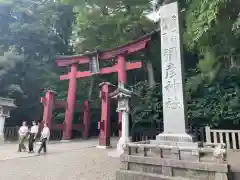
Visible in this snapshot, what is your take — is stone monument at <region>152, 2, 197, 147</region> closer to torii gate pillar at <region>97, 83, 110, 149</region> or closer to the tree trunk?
torii gate pillar at <region>97, 83, 110, 149</region>

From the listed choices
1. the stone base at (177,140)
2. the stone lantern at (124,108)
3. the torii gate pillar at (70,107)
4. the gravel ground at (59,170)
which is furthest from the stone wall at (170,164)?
the torii gate pillar at (70,107)

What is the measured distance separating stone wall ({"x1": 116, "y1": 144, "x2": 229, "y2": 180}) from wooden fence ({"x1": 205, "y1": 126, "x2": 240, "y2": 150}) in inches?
189

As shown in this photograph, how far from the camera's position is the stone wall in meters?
3.99

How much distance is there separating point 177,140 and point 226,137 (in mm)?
4521

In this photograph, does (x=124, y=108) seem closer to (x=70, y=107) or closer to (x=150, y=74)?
(x=70, y=107)

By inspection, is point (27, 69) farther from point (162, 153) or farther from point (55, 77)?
point (162, 153)

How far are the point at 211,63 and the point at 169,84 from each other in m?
4.96

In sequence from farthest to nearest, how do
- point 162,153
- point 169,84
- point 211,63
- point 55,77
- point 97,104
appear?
point 55,77, point 97,104, point 211,63, point 169,84, point 162,153

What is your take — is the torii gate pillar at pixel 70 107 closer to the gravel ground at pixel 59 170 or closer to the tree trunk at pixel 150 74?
the tree trunk at pixel 150 74

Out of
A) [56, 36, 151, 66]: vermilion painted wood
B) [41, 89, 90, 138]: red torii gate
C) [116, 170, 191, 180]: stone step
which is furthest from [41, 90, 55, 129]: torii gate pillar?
[116, 170, 191, 180]: stone step

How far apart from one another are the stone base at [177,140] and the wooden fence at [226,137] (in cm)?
429

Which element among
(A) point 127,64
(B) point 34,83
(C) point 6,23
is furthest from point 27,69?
(A) point 127,64

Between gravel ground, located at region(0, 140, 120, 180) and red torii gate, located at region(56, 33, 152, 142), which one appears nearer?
gravel ground, located at region(0, 140, 120, 180)

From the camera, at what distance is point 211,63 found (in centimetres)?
976
